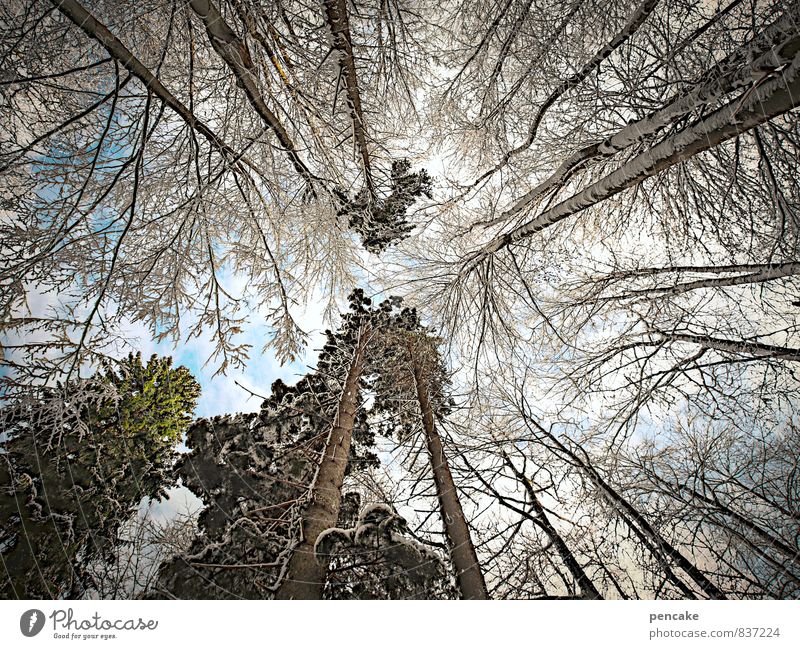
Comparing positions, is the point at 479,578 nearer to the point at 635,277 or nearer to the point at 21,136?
the point at 635,277

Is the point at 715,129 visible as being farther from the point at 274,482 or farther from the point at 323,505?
the point at 274,482

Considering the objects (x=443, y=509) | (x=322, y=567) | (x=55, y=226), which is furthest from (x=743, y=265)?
(x=55, y=226)

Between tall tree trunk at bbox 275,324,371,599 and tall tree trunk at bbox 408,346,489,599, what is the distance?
0.50 meters

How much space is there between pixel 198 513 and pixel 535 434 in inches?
75.6

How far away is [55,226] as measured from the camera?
1.61 meters

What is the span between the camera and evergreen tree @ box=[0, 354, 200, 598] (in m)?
1.23

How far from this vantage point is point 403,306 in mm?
2773

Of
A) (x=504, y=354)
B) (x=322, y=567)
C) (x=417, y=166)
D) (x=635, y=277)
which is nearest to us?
(x=322, y=567)

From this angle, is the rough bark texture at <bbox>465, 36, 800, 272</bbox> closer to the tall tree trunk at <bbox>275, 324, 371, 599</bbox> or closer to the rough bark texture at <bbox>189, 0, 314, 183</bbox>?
the rough bark texture at <bbox>189, 0, 314, 183</bbox>

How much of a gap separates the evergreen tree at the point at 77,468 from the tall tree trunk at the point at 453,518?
1410 mm

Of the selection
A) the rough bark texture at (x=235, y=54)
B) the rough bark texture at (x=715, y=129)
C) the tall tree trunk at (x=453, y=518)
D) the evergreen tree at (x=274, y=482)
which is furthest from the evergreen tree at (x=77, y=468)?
the rough bark texture at (x=715, y=129)

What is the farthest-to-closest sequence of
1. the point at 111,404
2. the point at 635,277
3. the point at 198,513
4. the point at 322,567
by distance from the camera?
the point at 635,277 → the point at 111,404 → the point at 198,513 → the point at 322,567

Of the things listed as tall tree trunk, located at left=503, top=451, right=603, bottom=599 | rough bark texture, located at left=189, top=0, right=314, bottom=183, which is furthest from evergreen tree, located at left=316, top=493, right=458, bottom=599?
rough bark texture, located at left=189, top=0, right=314, bottom=183

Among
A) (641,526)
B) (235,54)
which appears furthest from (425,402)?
(235,54)
